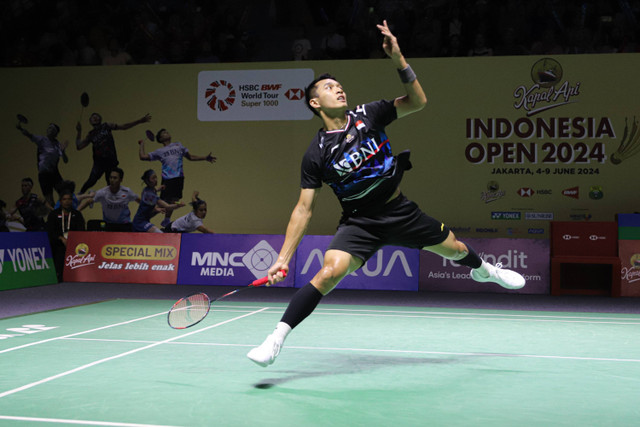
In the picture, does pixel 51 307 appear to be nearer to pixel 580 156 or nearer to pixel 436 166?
pixel 436 166

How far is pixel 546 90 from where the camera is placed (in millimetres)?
12461

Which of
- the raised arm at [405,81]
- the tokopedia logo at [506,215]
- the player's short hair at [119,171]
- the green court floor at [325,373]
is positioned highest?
the raised arm at [405,81]

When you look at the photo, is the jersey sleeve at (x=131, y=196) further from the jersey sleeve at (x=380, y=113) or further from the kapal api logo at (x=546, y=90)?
the jersey sleeve at (x=380, y=113)

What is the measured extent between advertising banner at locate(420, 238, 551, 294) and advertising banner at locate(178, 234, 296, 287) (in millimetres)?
2154

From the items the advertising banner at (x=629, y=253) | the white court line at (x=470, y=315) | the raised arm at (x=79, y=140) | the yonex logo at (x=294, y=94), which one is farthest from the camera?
the raised arm at (x=79, y=140)

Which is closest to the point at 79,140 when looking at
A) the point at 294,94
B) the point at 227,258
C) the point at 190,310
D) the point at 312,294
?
the point at 294,94

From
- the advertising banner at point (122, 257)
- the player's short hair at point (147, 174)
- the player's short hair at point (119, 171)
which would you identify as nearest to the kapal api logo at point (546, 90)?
the advertising banner at point (122, 257)

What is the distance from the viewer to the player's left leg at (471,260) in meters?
4.88

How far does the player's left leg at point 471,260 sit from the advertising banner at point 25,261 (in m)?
7.27

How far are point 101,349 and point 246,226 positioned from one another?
7840 millimetres

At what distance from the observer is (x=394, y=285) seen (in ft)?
34.8

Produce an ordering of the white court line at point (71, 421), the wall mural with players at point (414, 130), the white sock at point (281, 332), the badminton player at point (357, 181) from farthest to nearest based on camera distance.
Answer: the wall mural with players at point (414, 130), the badminton player at point (357, 181), the white sock at point (281, 332), the white court line at point (71, 421)

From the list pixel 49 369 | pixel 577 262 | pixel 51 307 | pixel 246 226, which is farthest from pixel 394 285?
pixel 49 369

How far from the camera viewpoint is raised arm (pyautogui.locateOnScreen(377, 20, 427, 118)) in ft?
13.7
